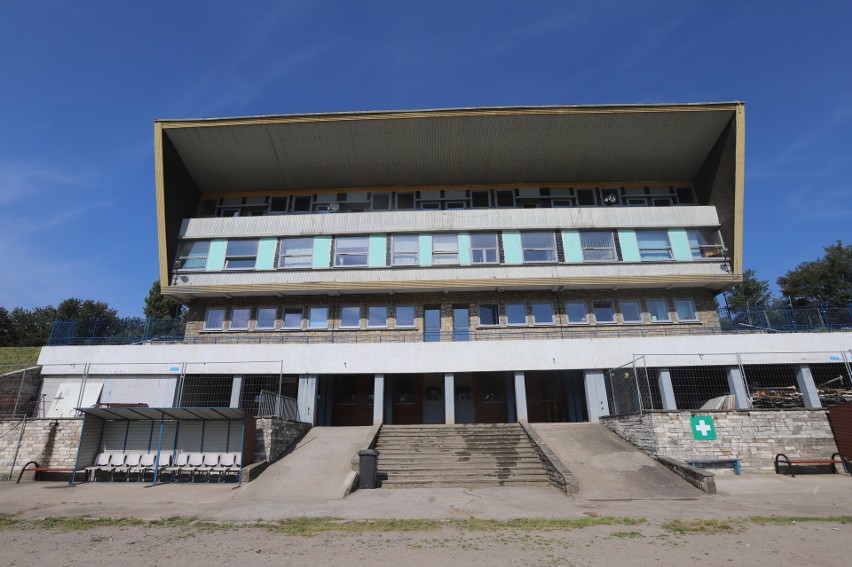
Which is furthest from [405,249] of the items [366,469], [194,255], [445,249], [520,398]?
[366,469]

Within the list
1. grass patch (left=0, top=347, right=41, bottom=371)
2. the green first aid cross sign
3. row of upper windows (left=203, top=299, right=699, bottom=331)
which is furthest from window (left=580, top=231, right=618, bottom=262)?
grass patch (left=0, top=347, right=41, bottom=371)

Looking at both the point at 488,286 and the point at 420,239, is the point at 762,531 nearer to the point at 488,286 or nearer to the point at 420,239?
the point at 488,286

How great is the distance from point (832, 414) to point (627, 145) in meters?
15.5

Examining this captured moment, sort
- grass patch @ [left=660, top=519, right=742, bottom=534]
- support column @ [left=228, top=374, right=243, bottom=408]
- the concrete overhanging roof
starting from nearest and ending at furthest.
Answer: grass patch @ [left=660, top=519, right=742, bottom=534]
support column @ [left=228, top=374, right=243, bottom=408]
the concrete overhanging roof

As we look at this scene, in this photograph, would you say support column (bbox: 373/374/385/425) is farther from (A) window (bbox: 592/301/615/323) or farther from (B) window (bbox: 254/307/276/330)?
(A) window (bbox: 592/301/615/323)

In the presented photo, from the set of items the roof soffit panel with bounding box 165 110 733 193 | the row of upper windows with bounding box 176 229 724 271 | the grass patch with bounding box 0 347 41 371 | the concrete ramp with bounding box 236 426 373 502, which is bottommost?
the concrete ramp with bounding box 236 426 373 502

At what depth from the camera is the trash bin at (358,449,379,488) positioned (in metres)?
13.7

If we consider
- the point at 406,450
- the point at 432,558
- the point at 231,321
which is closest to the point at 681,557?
the point at 432,558

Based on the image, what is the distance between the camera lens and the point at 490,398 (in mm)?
24625

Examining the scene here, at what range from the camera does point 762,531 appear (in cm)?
829

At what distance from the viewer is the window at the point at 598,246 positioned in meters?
24.4

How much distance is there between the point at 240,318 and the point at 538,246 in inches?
647

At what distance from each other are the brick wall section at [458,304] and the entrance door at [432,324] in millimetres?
227

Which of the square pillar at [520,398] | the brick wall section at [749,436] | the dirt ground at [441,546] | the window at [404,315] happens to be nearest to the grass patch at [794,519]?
the dirt ground at [441,546]
